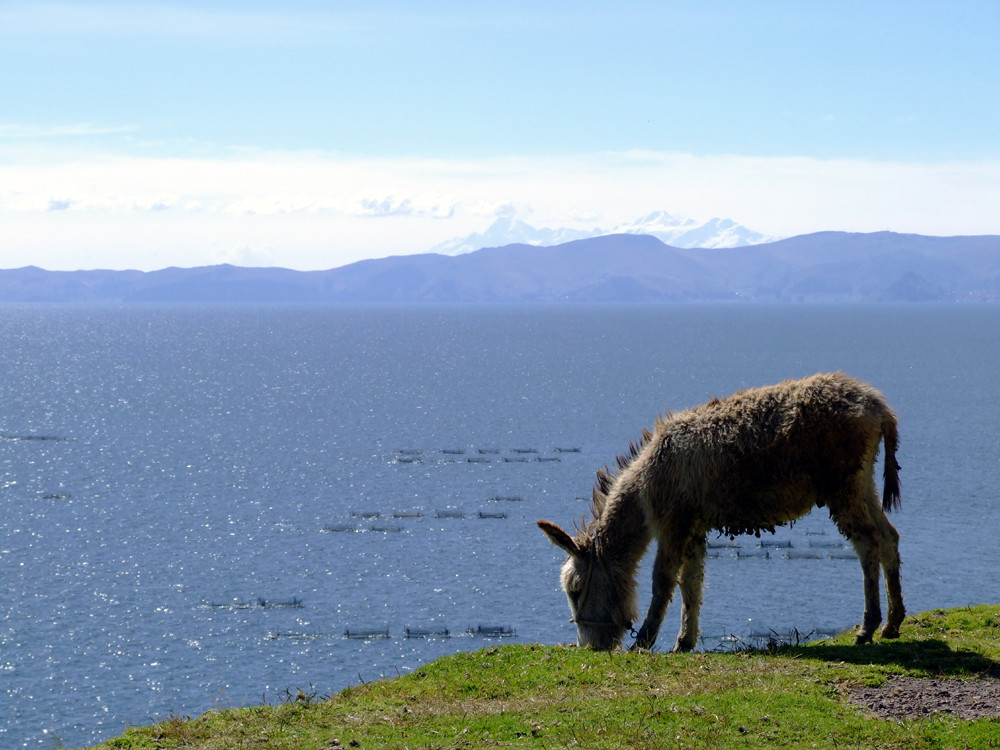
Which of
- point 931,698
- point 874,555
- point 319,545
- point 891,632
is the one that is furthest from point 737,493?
point 319,545

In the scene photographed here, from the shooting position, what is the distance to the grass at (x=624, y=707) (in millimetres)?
11383

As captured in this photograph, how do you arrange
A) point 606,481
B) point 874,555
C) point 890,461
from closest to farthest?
point 874,555 → point 890,461 → point 606,481

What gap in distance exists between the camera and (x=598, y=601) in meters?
16.8

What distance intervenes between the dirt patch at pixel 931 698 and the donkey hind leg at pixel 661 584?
13.0 feet

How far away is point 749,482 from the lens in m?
15.9

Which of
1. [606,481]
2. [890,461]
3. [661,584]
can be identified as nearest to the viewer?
[890,461]

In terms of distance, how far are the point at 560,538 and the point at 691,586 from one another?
227cm

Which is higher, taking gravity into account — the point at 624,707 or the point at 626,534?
the point at 626,534

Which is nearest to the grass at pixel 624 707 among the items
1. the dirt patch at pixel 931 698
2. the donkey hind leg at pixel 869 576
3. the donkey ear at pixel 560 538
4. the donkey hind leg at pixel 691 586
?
the dirt patch at pixel 931 698

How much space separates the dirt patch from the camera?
1184 cm

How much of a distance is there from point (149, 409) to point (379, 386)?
3605cm

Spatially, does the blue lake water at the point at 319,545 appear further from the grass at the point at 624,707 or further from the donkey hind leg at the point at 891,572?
the donkey hind leg at the point at 891,572

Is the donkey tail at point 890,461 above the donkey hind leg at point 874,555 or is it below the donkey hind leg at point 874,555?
above

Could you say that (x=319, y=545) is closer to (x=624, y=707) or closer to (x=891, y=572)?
(x=891, y=572)
